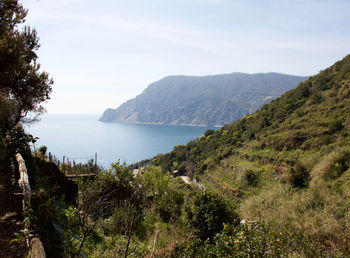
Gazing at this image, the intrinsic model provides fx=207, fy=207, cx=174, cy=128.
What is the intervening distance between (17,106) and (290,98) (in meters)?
41.9

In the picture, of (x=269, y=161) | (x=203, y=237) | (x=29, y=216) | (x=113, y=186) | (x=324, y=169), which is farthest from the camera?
(x=269, y=161)

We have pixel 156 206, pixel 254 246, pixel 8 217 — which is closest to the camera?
pixel 254 246

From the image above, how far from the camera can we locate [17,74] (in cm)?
873

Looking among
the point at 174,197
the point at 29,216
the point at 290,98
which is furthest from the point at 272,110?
the point at 29,216

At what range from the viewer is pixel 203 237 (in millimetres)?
5902

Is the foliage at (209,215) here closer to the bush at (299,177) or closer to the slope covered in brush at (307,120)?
the bush at (299,177)

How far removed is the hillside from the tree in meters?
8.54

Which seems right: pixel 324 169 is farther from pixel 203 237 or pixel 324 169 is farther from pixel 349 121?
pixel 349 121

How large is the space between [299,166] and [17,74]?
671 inches

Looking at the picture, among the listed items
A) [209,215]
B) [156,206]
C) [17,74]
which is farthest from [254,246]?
[17,74]

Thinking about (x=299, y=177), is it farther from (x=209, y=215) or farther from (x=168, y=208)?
(x=209, y=215)

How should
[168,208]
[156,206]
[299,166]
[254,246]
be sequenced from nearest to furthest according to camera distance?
[254,246] → [168,208] → [156,206] → [299,166]

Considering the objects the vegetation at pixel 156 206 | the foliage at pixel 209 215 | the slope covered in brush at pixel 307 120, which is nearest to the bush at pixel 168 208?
the vegetation at pixel 156 206

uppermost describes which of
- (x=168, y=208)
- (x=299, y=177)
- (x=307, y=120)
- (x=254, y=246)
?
(x=307, y=120)
